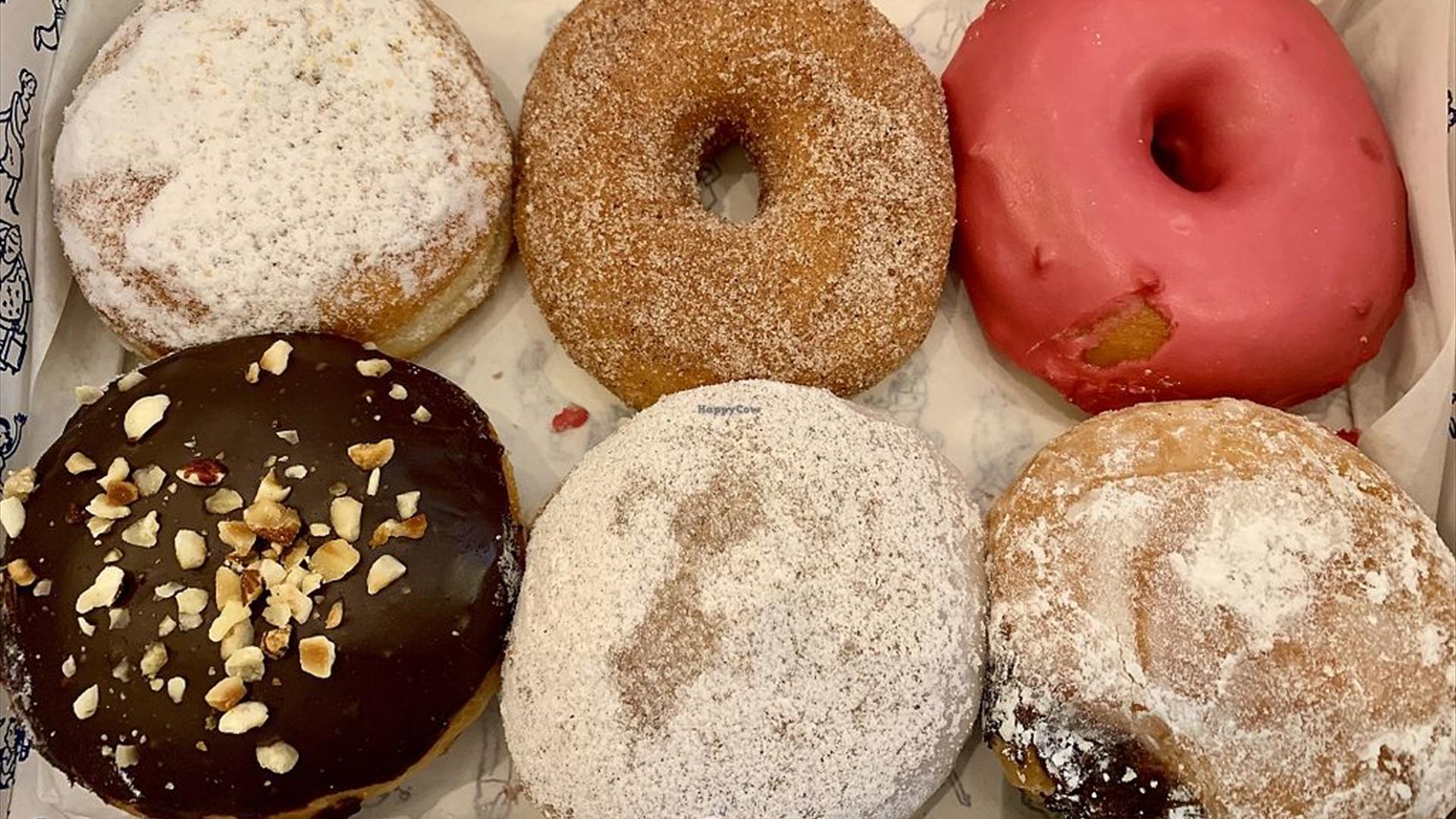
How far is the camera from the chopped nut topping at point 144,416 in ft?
3.83

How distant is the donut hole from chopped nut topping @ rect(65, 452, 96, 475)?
0.80 meters

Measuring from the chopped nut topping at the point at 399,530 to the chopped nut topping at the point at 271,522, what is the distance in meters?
0.08

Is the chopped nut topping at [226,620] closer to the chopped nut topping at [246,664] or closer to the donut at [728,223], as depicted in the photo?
the chopped nut topping at [246,664]

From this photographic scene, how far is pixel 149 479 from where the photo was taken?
115 cm

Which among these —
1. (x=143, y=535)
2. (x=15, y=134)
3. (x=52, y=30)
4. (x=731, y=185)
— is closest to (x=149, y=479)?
(x=143, y=535)

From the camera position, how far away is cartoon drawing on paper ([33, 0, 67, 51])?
1351mm

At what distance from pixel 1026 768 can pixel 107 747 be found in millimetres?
934

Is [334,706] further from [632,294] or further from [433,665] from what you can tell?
[632,294]

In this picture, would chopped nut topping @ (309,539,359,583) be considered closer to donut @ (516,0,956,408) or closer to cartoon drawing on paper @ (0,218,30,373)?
donut @ (516,0,956,408)

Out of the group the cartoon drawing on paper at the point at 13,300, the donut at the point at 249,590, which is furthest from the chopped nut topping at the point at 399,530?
the cartoon drawing on paper at the point at 13,300

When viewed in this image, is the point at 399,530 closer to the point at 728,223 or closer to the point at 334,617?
the point at 334,617

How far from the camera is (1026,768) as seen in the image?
1.19 meters

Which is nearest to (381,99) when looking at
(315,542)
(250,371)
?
(250,371)

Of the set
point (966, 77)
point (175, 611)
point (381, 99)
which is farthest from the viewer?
point (966, 77)
